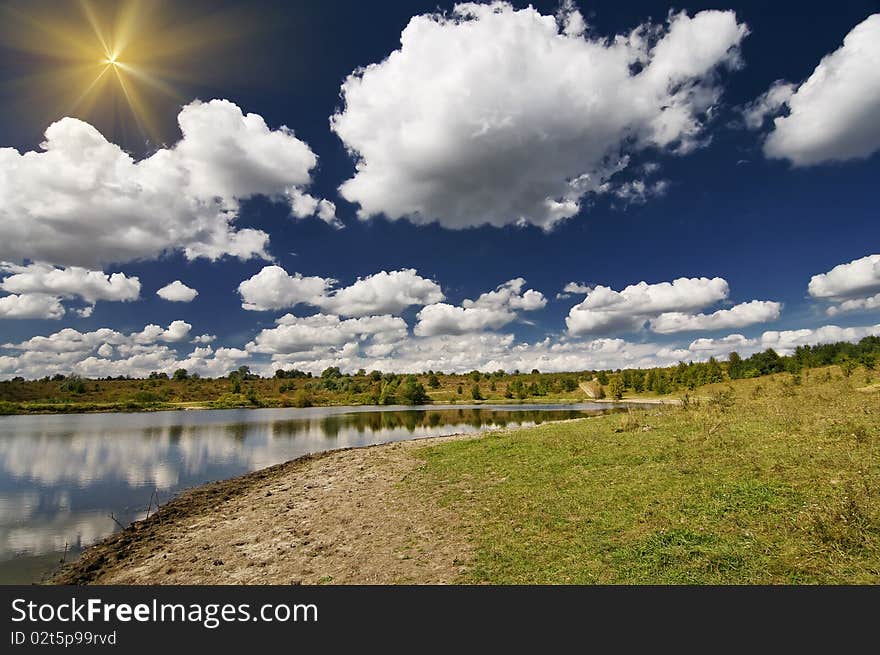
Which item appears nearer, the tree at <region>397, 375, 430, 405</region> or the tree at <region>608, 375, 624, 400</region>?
the tree at <region>397, 375, 430, 405</region>

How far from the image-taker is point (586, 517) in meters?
12.4

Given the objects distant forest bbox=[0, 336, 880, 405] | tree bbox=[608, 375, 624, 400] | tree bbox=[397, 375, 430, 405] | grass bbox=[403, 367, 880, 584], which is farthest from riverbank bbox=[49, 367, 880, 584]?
tree bbox=[608, 375, 624, 400]

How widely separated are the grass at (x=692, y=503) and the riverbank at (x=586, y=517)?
2.0 inches

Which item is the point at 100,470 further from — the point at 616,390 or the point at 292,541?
the point at 616,390

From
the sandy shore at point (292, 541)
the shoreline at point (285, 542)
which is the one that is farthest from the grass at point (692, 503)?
the shoreline at point (285, 542)

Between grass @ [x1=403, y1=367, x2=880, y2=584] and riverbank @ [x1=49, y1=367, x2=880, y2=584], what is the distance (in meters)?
0.05

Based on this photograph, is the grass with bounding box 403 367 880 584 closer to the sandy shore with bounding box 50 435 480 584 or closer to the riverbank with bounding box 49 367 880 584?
the riverbank with bounding box 49 367 880 584

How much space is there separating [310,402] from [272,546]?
14915 cm

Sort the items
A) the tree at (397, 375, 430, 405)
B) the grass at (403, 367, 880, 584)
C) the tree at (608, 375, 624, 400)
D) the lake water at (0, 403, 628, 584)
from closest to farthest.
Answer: the grass at (403, 367, 880, 584), the lake water at (0, 403, 628, 584), the tree at (397, 375, 430, 405), the tree at (608, 375, 624, 400)

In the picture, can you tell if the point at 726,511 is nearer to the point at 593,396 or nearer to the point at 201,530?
the point at 201,530

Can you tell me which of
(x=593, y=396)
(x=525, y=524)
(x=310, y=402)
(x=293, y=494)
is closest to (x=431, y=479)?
(x=293, y=494)

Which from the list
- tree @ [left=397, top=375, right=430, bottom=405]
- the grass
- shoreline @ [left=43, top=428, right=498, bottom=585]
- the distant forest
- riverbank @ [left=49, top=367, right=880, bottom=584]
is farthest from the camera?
tree @ [left=397, top=375, right=430, bottom=405]

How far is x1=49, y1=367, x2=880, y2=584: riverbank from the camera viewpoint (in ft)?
29.1

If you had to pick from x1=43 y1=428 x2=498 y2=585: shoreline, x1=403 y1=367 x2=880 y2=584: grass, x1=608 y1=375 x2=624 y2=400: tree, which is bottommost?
x1=608 y1=375 x2=624 y2=400: tree
